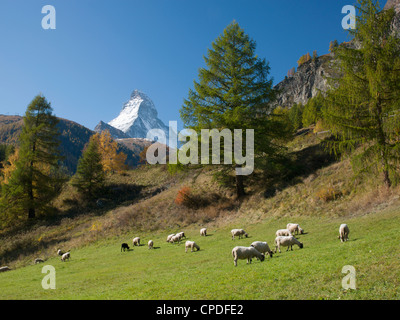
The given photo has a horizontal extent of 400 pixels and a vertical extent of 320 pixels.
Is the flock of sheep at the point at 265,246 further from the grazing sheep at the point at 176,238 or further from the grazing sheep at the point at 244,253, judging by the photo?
the grazing sheep at the point at 176,238

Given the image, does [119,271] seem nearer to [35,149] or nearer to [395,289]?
[395,289]

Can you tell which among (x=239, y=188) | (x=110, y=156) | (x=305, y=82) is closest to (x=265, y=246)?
(x=239, y=188)

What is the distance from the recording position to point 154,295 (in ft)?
26.7

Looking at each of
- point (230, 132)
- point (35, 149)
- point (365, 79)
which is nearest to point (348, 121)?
point (365, 79)

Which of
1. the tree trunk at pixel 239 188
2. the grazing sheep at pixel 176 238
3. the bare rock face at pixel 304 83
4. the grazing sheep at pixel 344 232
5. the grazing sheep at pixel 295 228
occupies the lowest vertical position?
the grazing sheep at pixel 176 238

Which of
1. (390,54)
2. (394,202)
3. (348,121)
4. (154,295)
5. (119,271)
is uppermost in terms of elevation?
(390,54)

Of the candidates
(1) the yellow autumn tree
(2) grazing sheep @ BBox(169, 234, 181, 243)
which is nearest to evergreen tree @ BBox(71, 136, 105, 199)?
(1) the yellow autumn tree

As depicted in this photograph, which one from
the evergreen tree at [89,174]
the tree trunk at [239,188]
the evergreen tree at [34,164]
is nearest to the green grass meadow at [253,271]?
the tree trunk at [239,188]

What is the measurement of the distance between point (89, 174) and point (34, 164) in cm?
840

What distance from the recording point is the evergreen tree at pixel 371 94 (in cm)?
1762

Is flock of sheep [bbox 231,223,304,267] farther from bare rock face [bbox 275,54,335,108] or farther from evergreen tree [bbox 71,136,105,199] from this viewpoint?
bare rock face [bbox 275,54,335,108]

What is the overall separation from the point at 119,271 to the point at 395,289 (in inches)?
537

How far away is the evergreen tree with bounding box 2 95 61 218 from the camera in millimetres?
35156

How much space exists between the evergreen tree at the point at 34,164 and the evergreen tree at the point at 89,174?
4.50 m
